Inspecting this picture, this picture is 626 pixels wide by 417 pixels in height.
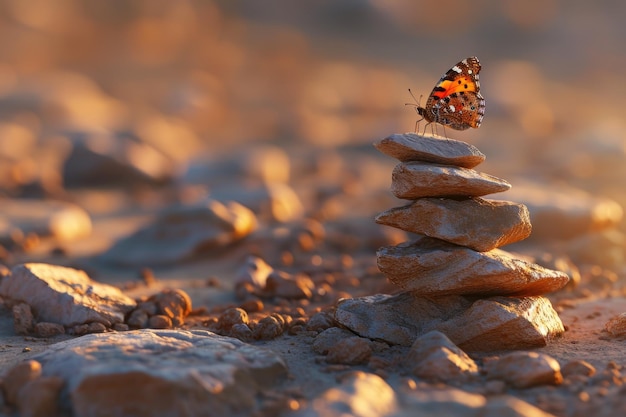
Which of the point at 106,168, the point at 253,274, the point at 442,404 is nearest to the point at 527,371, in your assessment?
the point at 442,404

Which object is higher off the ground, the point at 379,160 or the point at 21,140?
the point at 379,160

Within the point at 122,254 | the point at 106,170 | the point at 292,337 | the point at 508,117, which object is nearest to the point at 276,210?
the point at 122,254

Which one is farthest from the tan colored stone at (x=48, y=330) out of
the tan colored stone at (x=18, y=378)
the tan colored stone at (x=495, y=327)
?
the tan colored stone at (x=495, y=327)

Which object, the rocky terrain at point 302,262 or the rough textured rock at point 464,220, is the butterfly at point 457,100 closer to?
the rocky terrain at point 302,262

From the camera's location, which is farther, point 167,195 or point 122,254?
point 167,195

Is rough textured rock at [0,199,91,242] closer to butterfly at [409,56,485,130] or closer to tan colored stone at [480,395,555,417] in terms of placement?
butterfly at [409,56,485,130]

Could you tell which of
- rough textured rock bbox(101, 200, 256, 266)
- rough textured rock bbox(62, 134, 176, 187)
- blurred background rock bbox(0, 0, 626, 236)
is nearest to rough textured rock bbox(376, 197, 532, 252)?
rough textured rock bbox(101, 200, 256, 266)

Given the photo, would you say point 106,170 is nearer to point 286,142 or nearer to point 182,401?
point 286,142
